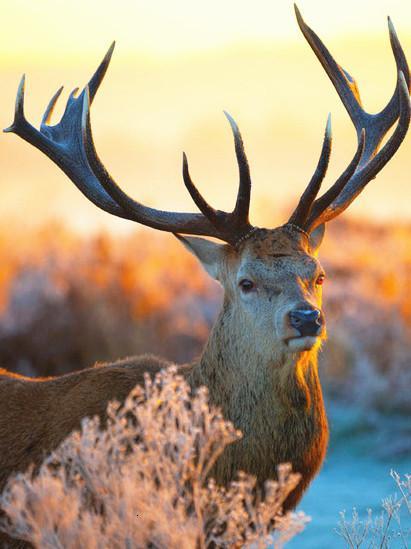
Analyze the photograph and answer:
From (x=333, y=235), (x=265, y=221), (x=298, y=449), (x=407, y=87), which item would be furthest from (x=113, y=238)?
(x=298, y=449)

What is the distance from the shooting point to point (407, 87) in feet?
21.2

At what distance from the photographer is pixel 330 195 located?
5793 mm

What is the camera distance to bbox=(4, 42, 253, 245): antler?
5637 mm

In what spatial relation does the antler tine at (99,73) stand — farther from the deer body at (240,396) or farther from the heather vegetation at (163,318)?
the heather vegetation at (163,318)

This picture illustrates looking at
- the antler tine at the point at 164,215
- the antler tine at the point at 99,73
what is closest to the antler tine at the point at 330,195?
the antler tine at the point at 164,215

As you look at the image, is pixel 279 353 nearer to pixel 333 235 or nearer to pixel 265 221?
pixel 265 221

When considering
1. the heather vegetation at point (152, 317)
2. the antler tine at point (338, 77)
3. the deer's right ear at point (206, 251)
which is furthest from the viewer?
the heather vegetation at point (152, 317)

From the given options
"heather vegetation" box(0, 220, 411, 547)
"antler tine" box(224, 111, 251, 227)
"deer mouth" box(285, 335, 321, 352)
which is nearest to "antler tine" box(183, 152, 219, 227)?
"antler tine" box(224, 111, 251, 227)

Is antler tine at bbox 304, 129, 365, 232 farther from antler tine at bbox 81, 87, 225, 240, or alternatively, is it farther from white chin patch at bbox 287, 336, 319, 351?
white chin patch at bbox 287, 336, 319, 351

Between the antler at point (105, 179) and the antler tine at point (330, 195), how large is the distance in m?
0.37

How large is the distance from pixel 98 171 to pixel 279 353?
53.1 inches

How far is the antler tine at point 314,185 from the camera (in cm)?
562

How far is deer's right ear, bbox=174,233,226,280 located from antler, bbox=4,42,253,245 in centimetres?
10

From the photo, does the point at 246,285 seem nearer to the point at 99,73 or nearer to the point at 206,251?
the point at 206,251
